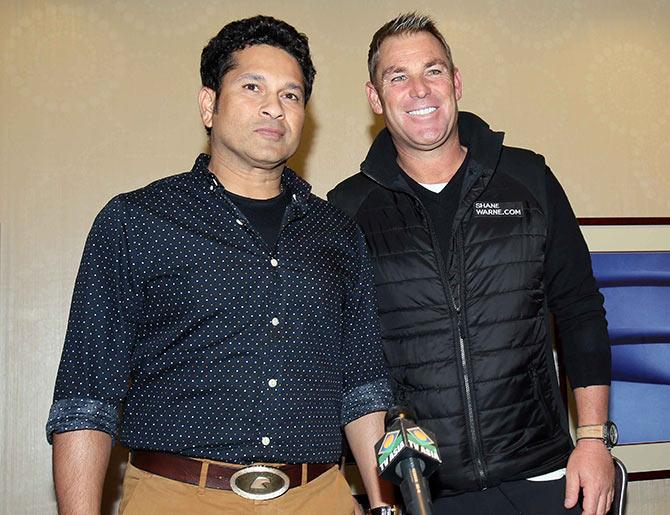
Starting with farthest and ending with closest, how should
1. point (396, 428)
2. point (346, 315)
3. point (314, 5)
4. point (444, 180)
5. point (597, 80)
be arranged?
point (597, 80), point (314, 5), point (444, 180), point (346, 315), point (396, 428)

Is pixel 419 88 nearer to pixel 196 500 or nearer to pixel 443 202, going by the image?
pixel 443 202

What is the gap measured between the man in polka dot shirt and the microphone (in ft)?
1.61

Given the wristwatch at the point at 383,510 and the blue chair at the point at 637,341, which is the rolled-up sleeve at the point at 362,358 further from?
the blue chair at the point at 637,341

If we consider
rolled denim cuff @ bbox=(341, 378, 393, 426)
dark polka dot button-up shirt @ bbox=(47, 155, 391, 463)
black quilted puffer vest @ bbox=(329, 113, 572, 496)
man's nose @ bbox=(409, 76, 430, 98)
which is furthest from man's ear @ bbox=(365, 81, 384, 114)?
rolled denim cuff @ bbox=(341, 378, 393, 426)

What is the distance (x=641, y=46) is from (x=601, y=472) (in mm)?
2132

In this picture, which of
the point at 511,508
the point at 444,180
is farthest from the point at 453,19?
the point at 511,508

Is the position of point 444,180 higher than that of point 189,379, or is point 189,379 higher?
point 444,180

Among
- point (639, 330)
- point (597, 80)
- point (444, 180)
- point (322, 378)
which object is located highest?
point (597, 80)

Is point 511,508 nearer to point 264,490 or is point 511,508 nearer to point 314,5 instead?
point 264,490

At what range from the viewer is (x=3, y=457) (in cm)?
276

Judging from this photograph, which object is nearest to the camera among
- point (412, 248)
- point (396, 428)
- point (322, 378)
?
point (396, 428)

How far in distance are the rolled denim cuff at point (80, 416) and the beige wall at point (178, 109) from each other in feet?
4.23

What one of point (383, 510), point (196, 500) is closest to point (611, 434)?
point (383, 510)

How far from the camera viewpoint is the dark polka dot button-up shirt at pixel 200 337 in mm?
1651
